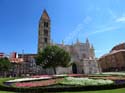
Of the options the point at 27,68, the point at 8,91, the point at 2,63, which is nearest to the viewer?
the point at 8,91

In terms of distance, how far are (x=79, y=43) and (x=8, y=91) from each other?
3227 inches

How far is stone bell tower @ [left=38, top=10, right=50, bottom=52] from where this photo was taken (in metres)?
98.4

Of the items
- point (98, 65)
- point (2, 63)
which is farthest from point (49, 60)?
point (98, 65)

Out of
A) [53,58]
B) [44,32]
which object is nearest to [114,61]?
[53,58]

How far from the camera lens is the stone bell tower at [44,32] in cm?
9838

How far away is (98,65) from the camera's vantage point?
9225cm

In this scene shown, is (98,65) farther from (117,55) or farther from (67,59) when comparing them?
(67,59)

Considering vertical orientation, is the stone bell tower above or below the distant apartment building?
above

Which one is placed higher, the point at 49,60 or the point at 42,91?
the point at 49,60

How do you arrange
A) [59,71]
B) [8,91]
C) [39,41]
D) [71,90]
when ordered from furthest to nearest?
1. [39,41]
2. [59,71]
3. [8,91]
4. [71,90]

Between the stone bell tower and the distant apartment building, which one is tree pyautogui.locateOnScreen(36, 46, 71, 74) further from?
the stone bell tower

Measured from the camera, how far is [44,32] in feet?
334

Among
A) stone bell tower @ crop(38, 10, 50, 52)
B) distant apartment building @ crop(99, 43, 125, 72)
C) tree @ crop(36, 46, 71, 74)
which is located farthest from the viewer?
stone bell tower @ crop(38, 10, 50, 52)

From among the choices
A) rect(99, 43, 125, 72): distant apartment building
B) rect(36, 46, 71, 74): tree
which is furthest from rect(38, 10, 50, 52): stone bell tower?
rect(99, 43, 125, 72): distant apartment building
